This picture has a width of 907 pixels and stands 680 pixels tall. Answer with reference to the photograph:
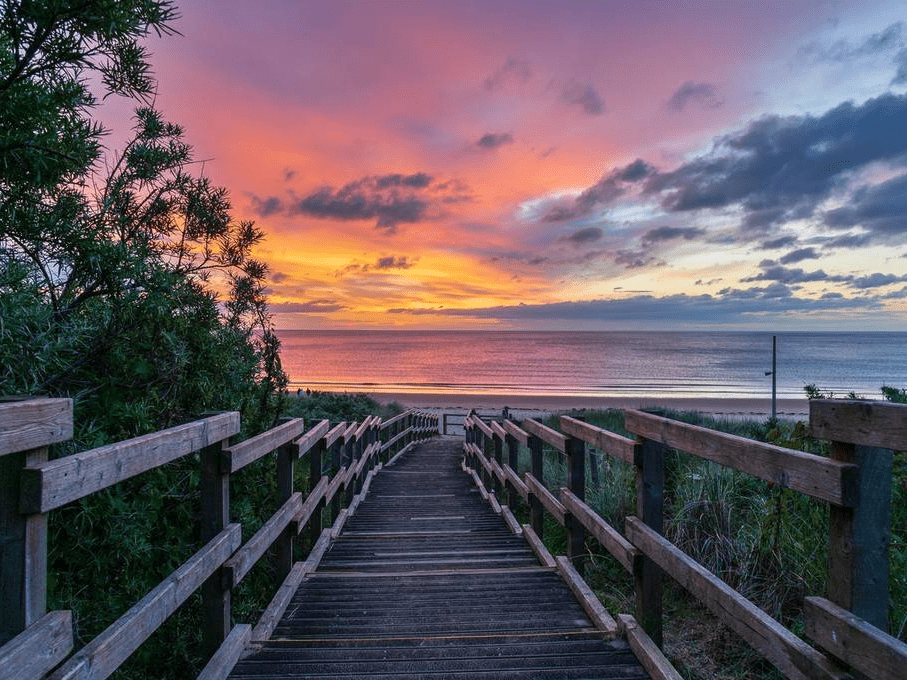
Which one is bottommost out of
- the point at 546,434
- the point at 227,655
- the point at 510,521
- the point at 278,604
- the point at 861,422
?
the point at 510,521

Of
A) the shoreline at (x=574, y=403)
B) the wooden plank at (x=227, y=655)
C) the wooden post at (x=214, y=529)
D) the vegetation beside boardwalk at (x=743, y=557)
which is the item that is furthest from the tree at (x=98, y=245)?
the shoreline at (x=574, y=403)

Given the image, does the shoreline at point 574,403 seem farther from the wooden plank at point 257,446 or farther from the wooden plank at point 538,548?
the wooden plank at point 257,446

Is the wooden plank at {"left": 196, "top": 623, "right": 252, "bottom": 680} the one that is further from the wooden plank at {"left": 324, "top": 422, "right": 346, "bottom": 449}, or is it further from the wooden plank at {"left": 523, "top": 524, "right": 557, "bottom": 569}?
the wooden plank at {"left": 324, "top": 422, "right": 346, "bottom": 449}

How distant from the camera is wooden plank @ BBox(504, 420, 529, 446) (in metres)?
5.95

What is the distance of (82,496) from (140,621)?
57cm

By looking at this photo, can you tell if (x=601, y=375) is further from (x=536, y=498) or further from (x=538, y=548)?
(x=538, y=548)

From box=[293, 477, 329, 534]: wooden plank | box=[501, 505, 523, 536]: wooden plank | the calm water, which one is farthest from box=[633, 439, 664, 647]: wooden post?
the calm water

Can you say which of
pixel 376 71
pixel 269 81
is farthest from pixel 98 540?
pixel 376 71

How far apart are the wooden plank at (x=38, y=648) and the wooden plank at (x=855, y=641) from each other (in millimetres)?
2166

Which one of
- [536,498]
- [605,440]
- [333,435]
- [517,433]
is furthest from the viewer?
[517,433]

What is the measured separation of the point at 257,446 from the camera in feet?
11.0

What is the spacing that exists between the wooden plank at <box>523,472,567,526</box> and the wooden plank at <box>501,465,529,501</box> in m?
0.18

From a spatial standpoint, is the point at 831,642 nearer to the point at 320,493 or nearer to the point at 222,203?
the point at 320,493

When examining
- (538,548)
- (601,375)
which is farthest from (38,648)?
(601,375)
